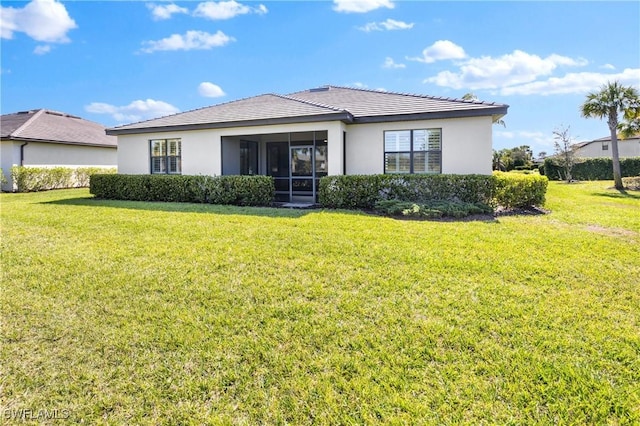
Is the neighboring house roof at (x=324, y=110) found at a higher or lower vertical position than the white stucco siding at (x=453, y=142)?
higher

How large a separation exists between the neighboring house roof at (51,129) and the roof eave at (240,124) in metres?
7.30

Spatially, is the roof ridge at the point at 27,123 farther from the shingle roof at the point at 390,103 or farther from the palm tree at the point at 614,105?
the palm tree at the point at 614,105

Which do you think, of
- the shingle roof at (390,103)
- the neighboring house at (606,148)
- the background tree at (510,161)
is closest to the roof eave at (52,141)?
the shingle roof at (390,103)

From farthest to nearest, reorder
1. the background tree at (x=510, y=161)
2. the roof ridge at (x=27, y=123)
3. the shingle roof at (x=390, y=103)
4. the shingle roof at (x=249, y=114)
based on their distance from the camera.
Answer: the background tree at (x=510, y=161) → the roof ridge at (x=27, y=123) → the shingle roof at (x=249, y=114) → the shingle roof at (x=390, y=103)

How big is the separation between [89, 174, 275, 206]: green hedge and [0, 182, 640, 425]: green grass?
223 inches

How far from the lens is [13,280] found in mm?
4820

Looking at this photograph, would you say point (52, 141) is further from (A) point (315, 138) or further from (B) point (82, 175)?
(A) point (315, 138)

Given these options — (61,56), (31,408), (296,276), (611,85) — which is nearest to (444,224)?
(296,276)

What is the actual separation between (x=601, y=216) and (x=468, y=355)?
8943 millimetres

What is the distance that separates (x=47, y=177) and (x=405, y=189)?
783 inches

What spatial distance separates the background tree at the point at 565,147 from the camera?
29359 mm

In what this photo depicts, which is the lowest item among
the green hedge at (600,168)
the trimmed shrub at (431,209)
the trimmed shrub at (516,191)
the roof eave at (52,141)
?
the trimmed shrub at (431,209)

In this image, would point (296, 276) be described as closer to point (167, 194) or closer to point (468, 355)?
point (468, 355)

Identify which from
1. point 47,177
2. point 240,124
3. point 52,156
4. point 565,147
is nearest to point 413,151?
point 240,124
